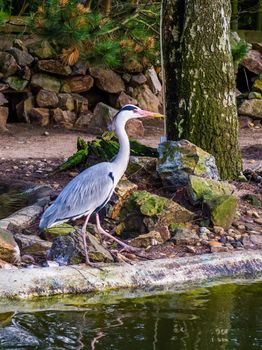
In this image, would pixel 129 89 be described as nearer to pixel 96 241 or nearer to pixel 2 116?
pixel 2 116

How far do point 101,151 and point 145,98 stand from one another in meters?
5.88

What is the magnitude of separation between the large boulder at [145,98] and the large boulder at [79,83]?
843mm

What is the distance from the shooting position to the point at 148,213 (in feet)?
22.1

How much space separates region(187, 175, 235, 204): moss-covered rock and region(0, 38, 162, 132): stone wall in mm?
5644

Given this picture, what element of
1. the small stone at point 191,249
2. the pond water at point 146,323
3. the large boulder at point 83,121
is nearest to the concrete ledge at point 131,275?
the pond water at point 146,323

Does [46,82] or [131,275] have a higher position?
[46,82]

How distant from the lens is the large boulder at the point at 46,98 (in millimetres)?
13055

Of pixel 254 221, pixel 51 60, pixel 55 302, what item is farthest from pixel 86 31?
pixel 55 302

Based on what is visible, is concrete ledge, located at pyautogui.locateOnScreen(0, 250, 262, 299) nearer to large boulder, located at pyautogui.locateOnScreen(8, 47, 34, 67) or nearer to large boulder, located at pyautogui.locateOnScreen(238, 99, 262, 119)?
large boulder, located at pyautogui.locateOnScreen(8, 47, 34, 67)

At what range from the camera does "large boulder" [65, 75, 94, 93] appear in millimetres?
13453

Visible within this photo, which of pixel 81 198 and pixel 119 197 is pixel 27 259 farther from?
pixel 119 197

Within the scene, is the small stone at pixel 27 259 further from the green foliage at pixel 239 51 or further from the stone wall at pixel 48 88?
the green foliage at pixel 239 51

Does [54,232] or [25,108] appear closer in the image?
[54,232]

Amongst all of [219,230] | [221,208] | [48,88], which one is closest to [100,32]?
[48,88]
